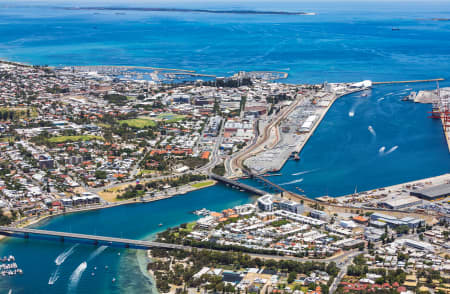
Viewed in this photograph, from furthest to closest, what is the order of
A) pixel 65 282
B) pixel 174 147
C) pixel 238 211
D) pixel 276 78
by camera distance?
pixel 276 78
pixel 174 147
pixel 238 211
pixel 65 282

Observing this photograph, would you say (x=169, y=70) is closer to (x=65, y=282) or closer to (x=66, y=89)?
(x=66, y=89)

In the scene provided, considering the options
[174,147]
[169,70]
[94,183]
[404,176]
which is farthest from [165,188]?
[169,70]

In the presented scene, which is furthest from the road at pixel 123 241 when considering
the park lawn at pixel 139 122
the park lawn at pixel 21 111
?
the park lawn at pixel 21 111

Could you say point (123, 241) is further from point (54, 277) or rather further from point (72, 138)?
point (72, 138)

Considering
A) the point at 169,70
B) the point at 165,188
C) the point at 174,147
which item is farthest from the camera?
the point at 169,70

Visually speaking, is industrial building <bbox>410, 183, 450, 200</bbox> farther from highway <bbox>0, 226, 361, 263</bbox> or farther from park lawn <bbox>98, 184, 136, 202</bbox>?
park lawn <bbox>98, 184, 136, 202</bbox>

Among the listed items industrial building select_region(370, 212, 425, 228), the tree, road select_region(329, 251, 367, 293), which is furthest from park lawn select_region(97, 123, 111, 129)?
the tree

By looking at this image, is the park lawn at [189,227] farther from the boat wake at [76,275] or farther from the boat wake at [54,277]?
the boat wake at [54,277]
